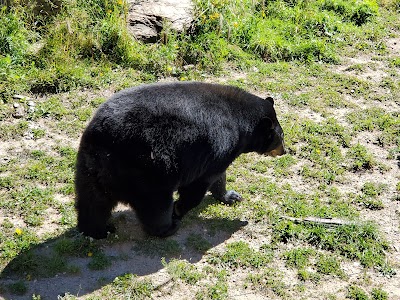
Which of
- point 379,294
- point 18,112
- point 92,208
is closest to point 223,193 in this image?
point 92,208

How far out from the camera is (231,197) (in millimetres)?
8031

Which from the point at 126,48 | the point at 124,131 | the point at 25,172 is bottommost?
the point at 25,172

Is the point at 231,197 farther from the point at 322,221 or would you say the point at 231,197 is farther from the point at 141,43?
the point at 141,43

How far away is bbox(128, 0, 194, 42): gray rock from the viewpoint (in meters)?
11.2

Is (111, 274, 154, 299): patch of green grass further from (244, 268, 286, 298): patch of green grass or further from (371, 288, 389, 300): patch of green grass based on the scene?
(371, 288, 389, 300): patch of green grass

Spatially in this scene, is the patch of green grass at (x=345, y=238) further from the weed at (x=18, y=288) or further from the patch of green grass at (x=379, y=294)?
the weed at (x=18, y=288)

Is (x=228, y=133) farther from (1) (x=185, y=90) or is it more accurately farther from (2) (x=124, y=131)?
(2) (x=124, y=131)

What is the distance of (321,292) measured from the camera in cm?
662

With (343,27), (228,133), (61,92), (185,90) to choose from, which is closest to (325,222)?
(228,133)

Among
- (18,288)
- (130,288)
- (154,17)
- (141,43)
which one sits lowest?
(18,288)

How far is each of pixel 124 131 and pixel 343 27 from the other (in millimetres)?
8257

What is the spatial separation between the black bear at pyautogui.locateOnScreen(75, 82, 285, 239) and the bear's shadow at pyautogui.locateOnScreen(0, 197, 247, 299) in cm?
19

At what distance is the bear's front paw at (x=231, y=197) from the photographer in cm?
800

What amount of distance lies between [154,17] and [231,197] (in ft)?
15.9
